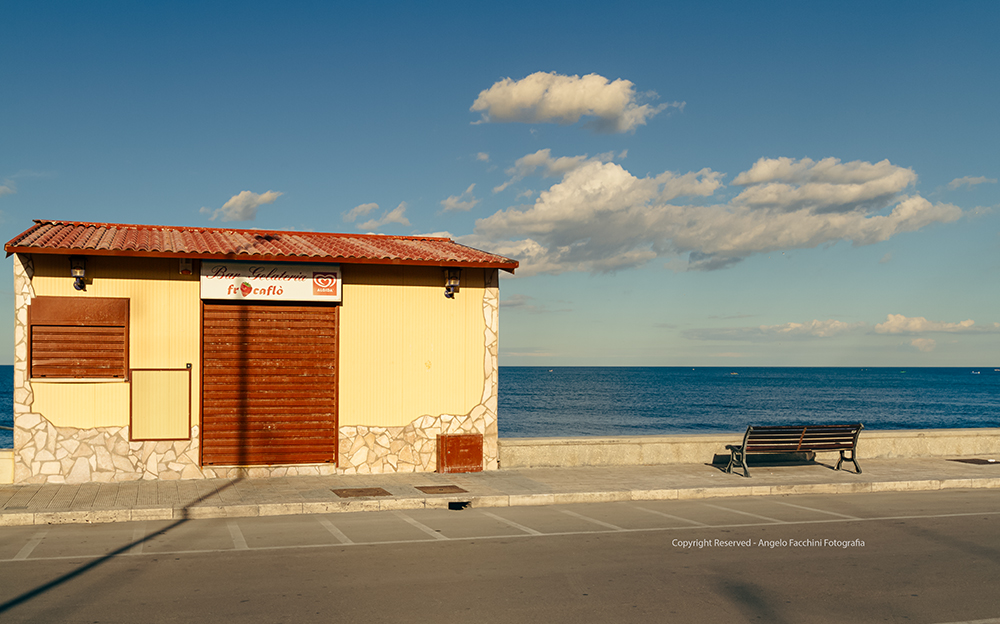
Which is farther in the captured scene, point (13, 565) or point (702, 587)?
point (13, 565)

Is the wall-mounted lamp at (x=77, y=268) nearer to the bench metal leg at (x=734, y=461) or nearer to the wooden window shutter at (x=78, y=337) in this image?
the wooden window shutter at (x=78, y=337)

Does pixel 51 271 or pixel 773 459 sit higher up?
pixel 51 271

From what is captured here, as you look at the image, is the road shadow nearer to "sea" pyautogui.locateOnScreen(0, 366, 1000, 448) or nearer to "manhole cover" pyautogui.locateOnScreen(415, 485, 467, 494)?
"manhole cover" pyautogui.locateOnScreen(415, 485, 467, 494)

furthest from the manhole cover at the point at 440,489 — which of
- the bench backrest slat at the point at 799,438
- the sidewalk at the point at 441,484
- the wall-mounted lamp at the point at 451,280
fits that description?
the bench backrest slat at the point at 799,438

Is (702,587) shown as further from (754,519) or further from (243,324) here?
(243,324)

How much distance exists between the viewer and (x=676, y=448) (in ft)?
50.6

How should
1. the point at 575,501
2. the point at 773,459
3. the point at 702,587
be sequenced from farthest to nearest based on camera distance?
the point at 773,459, the point at 575,501, the point at 702,587

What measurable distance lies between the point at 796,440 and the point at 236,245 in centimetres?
1049

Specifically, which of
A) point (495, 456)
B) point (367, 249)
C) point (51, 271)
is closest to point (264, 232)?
point (367, 249)

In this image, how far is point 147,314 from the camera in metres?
12.5

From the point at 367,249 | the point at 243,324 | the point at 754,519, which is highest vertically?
the point at 367,249

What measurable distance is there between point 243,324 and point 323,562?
617 cm

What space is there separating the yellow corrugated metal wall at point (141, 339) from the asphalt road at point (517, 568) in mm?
2997

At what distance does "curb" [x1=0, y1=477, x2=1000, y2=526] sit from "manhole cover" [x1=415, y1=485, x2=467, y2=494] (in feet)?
1.47
